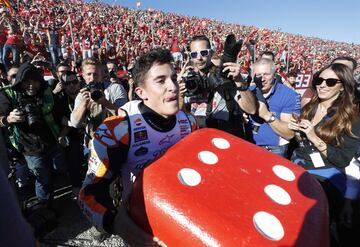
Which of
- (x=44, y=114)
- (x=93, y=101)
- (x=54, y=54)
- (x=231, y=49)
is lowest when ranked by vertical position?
(x=54, y=54)

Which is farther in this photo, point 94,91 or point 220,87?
point 94,91

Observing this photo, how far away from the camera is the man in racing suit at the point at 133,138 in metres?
1.63

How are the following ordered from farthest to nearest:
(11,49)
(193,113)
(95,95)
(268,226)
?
1. (11,49)
2. (193,113)
3. (95,95)
4. (268,226)

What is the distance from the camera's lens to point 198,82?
2354mm

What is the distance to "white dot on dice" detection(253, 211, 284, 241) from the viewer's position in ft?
3.86

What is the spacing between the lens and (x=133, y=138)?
176 cm

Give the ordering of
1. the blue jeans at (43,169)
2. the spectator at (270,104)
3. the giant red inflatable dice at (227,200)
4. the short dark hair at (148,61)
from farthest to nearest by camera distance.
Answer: the blue jeans at (43,169) < the spectator at (270,104) < the short dark hair at (148,61) < the giant red inflatable dice at (227,200)

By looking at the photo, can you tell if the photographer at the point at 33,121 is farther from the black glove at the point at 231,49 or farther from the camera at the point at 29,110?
the black glove at the point at 231,49

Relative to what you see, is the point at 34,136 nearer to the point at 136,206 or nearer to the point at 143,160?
the point at 143,160

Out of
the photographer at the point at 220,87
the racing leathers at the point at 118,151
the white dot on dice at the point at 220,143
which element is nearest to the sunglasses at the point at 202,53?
the photographer at the point at 220,87

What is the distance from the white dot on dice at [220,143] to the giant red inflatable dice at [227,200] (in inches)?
0.6

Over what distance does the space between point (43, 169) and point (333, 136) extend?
3.04 meters

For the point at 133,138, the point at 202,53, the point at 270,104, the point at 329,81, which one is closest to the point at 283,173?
the point at 133,138

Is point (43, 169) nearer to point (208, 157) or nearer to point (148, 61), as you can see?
point (148, 61)
